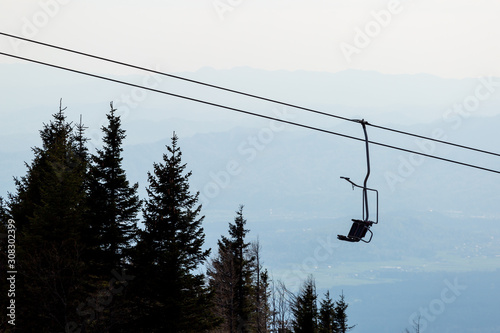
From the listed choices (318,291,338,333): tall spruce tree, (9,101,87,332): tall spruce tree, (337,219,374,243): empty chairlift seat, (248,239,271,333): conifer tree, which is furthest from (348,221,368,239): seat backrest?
(318,291,338,333): tall spruce tree

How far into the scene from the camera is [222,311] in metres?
55.9

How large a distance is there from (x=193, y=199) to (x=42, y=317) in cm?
1027

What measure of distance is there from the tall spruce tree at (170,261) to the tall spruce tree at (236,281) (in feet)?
56.2

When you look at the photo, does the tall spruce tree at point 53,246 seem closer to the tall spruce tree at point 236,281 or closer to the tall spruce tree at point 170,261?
the tall spruce tree at point 170,261

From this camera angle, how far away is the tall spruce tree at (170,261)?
3403 cm

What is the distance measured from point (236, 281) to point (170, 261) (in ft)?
71.0

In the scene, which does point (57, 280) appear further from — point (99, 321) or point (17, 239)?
point (17, 239)

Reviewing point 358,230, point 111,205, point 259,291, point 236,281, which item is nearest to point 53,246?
point 111,205

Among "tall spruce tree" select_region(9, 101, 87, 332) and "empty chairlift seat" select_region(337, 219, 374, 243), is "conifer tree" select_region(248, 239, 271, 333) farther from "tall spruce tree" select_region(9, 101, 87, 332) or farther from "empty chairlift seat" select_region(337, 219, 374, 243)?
"empty chairlift seat" select_region(337, 219, 374, 243)

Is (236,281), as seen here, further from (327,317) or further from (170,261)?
(170,261)

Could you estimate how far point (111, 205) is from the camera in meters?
36.7

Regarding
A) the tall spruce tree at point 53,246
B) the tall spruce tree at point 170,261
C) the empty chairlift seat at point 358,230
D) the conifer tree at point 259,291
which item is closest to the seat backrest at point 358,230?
the empty chairlift seat at point 358,230

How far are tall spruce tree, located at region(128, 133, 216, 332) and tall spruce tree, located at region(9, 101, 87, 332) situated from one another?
11.5 feet

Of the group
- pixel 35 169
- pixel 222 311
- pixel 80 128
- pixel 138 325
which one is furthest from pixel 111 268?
pixel 222 311
